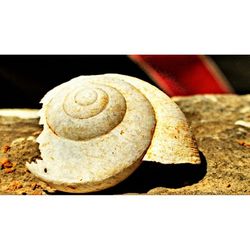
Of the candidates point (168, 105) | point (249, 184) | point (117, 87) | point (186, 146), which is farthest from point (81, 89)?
point (249, 184)

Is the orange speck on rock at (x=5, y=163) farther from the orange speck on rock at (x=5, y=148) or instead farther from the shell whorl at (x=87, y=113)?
the shell whorl at (x=87, y=113)

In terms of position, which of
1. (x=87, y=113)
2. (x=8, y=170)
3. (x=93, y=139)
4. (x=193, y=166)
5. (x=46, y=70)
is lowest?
(x=8, y=170)

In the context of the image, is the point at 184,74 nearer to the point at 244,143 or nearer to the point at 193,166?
the point at 244,143

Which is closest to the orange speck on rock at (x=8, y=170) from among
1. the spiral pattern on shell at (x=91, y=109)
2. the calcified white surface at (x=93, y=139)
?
the calcified white surface at (x=93, y=139)

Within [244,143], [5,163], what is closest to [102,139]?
[5,163]

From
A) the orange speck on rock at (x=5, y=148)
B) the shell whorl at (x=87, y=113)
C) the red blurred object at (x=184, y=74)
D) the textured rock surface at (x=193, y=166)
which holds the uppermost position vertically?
the shell whorl at (x=87, y=113)

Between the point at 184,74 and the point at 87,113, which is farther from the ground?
the point at 87,113
